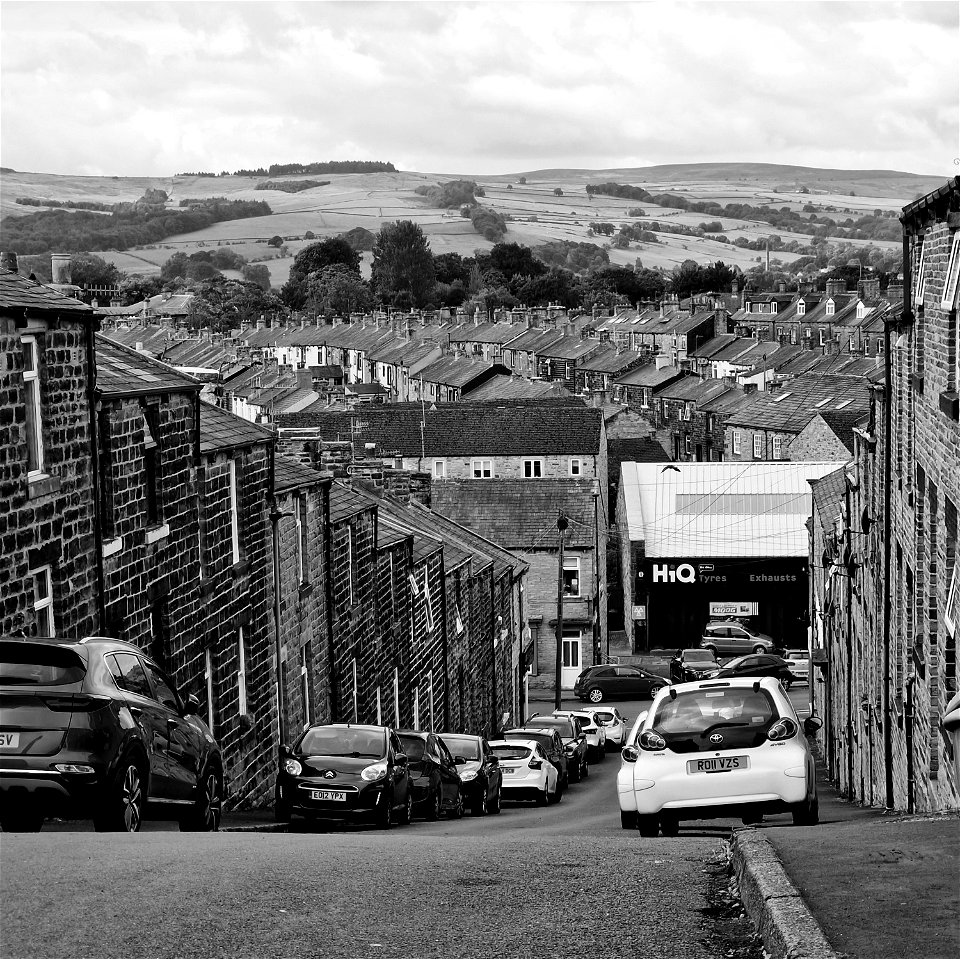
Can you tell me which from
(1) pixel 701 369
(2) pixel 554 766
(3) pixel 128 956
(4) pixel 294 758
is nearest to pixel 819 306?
(1) pixel 701 369

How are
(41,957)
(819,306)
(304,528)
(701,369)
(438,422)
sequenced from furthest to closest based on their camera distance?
(819,306) → (701,369) → (438,422) → (304,528) → (41,957)

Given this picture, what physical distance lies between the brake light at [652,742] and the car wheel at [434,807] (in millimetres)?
7082

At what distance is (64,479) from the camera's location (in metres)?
15.7

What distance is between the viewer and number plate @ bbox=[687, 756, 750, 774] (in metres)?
14.2

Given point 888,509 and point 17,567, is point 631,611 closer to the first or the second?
point 888,509

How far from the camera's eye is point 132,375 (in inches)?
736

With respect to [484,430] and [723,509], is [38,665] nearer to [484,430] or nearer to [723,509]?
[723,509]

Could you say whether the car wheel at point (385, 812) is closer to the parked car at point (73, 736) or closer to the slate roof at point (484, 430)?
the parked car at point (73, 736)

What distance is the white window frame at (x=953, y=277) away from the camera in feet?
48.6

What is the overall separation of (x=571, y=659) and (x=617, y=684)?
6723 millimetres

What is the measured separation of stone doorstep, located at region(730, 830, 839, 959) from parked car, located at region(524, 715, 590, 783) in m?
25.9

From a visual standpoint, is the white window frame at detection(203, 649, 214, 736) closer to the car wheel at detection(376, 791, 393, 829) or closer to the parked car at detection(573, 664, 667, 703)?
the car wheel at detection(376, 791, 393, 829)

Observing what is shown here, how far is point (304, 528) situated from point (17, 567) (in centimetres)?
1147

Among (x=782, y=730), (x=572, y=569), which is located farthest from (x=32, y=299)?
(x=572, y=569)
